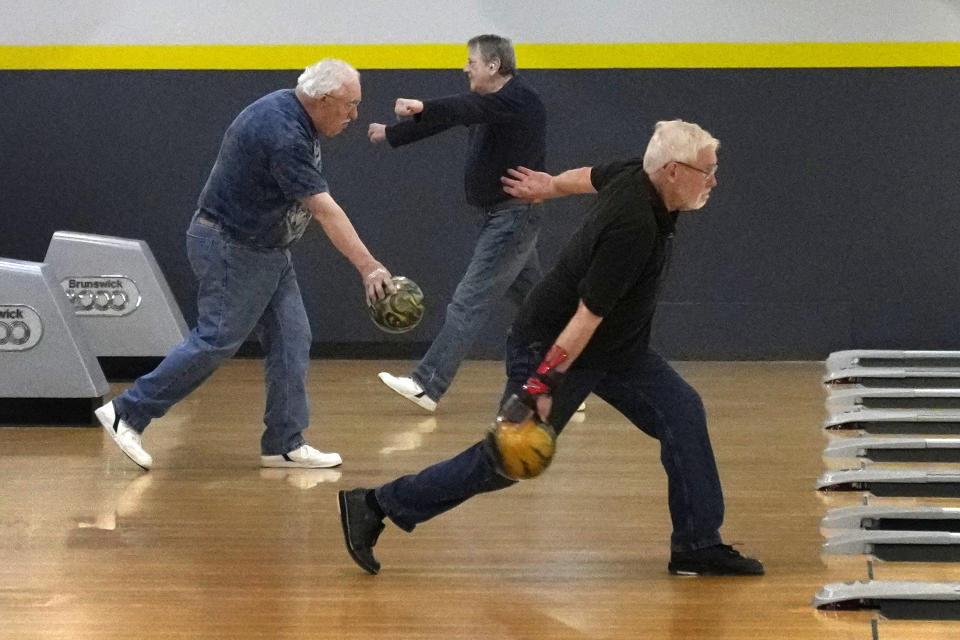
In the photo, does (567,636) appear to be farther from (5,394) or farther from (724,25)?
(724,25)

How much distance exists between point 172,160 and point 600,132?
8.02ft

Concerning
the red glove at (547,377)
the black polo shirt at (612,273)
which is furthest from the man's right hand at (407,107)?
the red glove at (547,377)

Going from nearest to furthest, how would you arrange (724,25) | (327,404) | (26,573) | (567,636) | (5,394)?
(567,636) → (26,573) → (5,394) → (327,404) → (724,25)

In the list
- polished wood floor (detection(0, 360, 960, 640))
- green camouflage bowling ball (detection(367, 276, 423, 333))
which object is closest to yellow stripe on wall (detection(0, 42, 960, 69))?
polished wood floor (detection(0, 360, 960, 640))

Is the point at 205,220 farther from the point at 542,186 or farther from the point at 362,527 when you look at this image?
the point at 362,527

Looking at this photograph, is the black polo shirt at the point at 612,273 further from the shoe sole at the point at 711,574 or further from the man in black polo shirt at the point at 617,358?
the shoe sole at the point at 711,574

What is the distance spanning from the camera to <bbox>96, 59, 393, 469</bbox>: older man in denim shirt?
4.95 m

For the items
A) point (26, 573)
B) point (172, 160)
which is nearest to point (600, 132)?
point (172, 160)

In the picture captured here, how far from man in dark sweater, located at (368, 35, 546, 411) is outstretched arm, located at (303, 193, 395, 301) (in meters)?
1.51

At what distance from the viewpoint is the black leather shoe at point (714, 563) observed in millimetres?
4082

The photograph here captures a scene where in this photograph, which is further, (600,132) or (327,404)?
(600,132)

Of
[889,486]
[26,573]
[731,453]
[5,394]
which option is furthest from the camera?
[5,394]

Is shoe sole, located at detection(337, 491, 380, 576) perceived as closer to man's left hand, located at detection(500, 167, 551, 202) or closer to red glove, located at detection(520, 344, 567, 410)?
red glove, located at detection(520, 344, 567, 410)

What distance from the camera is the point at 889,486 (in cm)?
512
